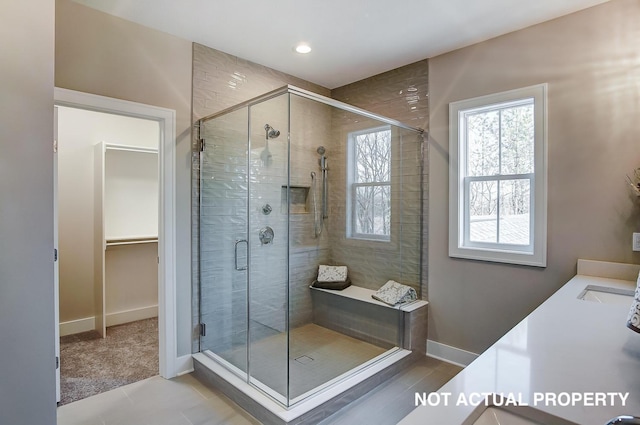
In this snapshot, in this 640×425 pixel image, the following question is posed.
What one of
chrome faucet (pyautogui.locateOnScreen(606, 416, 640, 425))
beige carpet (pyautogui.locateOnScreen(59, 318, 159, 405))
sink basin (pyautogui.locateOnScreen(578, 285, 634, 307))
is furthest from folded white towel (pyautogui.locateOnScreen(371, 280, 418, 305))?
chrome faucet (pyautogui.locateOnScreen(606, 416, 640, 425))

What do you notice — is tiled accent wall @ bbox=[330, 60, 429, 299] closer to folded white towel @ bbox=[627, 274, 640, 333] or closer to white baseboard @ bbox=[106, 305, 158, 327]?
folded white towel @ bbox=[627, 274, 640, 333]

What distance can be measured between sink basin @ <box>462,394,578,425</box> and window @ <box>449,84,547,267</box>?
2.15m

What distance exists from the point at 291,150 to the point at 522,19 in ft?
6.95

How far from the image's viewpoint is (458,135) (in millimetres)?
3070

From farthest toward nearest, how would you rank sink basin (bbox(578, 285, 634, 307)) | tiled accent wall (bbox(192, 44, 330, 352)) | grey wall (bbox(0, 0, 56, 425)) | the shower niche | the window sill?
the shower niche → tiled accent wall (bbox(192, 44, 330, 352)) → the window sill → sink basin (bbox(578, 285, 634, 307)) → grey wall (bbox(0, 0, 56, 425))

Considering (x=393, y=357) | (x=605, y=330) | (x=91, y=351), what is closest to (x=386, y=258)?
(x=393, y=357)

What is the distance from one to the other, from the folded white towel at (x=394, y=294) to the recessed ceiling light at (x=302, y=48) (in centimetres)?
236

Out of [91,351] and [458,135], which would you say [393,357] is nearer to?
[458,135]

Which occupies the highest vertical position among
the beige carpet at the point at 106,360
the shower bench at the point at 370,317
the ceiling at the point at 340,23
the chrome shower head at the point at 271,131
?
the ceiling at the point at 340,23

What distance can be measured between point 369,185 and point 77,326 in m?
3.48

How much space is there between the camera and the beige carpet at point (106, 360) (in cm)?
265

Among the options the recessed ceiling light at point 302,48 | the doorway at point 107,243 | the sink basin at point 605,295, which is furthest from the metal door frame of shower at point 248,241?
the sink basin at point 605,295

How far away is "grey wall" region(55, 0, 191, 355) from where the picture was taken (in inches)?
92.2

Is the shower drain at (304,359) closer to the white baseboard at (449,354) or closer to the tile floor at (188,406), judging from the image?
the tile floor at (188,406)
